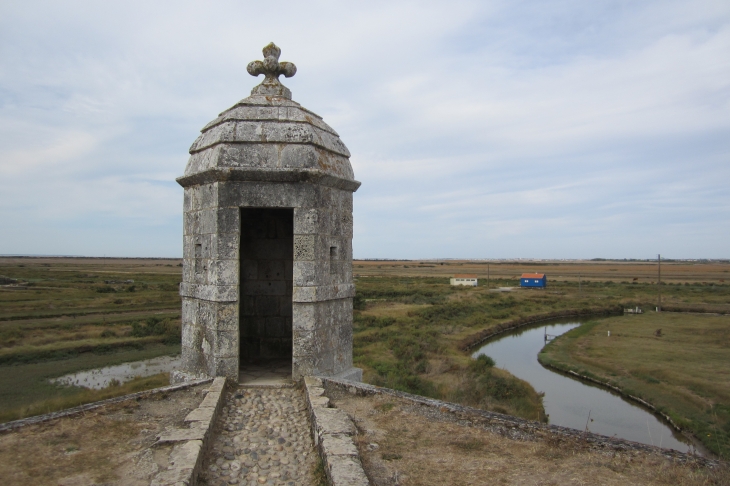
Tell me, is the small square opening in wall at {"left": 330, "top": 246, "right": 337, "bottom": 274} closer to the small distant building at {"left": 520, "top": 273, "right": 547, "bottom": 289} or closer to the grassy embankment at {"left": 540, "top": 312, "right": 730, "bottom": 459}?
the grassy embankment at {"left": 540, "top": 312, "right": 730, "bottom": 459}

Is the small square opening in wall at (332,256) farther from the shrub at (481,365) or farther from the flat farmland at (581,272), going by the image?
the flat farmland at (581,272)

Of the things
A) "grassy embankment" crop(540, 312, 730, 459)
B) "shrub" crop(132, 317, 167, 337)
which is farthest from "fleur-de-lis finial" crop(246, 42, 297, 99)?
A: "shrub" crop(132, 317, 167, 337)

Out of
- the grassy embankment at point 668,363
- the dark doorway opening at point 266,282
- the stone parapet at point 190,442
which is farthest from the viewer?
the grassy embankment at point 668,363

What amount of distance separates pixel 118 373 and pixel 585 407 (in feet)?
36.6

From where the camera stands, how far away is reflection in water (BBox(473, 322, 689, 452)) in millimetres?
9547

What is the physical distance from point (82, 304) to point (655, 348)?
79.2 feet

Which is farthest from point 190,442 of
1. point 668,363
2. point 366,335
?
point 668,363

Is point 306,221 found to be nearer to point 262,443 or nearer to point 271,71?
point 271,71

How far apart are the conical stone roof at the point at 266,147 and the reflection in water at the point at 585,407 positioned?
681cm

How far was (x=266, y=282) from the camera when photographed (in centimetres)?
624

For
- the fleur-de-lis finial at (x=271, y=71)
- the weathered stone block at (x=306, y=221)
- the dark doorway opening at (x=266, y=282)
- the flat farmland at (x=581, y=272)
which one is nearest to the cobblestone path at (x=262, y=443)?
the weathered stone block at (x=306, y=221)

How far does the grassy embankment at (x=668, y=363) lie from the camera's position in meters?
10.1

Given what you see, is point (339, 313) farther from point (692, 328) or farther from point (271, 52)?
point (692, 328)

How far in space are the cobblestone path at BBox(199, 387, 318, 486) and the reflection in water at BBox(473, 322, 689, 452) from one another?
21.2 feet
